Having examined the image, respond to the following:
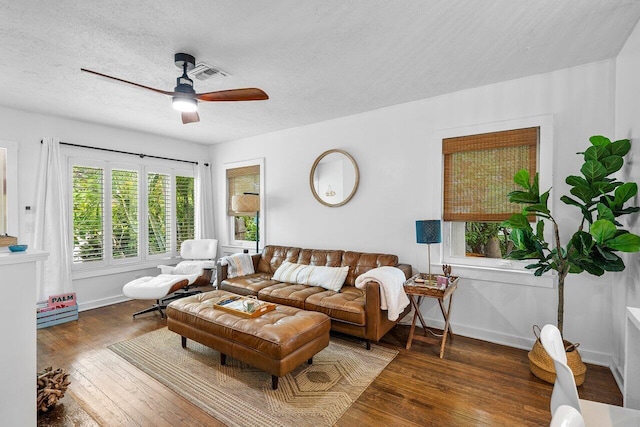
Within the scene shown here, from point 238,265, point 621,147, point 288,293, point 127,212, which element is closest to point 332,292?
point 288,293

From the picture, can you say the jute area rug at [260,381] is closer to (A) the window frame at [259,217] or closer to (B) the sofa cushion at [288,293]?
(B) the sofa cushion at [288,293]

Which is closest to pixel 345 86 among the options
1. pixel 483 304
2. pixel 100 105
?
pixel 483 304

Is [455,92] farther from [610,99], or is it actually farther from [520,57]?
[610,99]

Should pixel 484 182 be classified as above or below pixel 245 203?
above

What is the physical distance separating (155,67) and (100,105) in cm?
155

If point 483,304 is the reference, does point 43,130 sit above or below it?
above

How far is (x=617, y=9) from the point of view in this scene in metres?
1.98

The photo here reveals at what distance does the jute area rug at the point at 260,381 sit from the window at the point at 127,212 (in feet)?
6.47

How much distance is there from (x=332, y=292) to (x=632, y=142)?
9.55 ft

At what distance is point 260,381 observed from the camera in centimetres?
249

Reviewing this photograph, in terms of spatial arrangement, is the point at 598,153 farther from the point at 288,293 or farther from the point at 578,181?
the point at 288,293

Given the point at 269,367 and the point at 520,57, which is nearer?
the point at 269,367

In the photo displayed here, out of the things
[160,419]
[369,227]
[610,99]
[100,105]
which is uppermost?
[100,105]

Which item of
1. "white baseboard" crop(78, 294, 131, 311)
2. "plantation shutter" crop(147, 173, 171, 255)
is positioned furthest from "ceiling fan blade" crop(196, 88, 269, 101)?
"white baseboard" crop(78, 294, 131, 311)
